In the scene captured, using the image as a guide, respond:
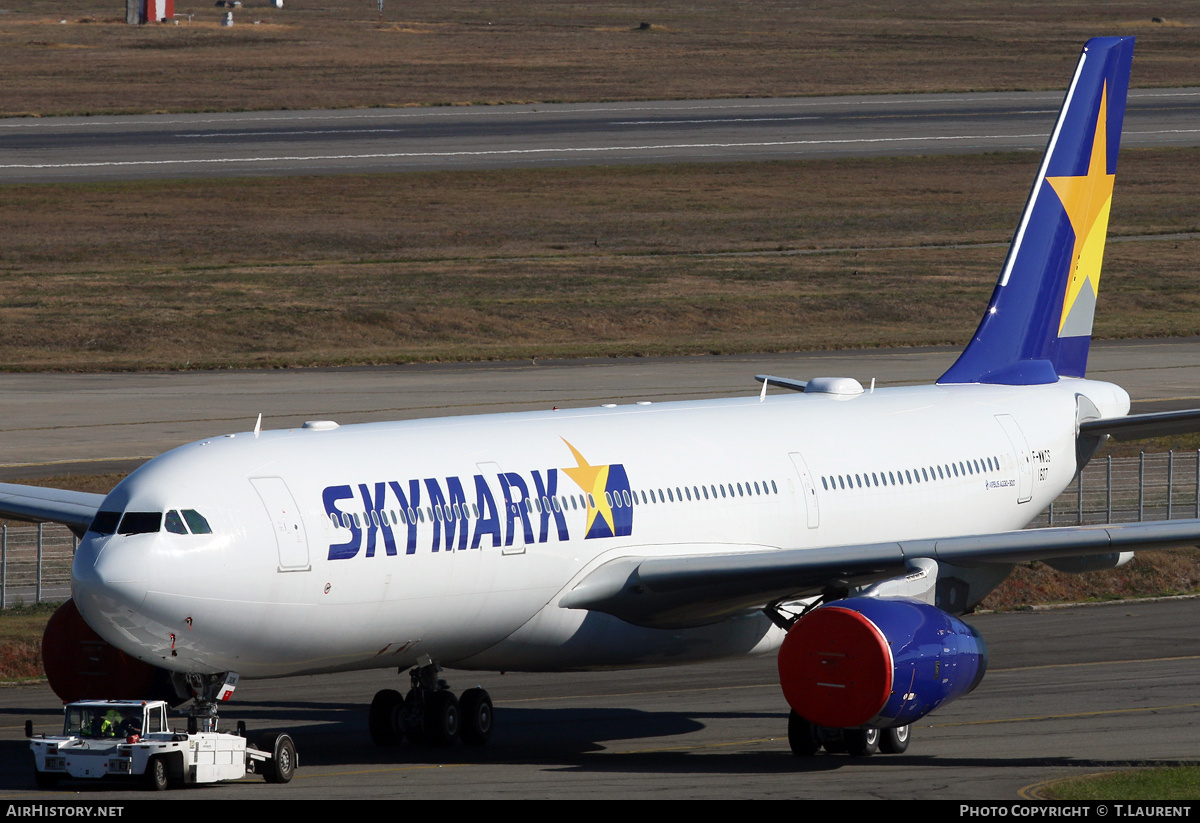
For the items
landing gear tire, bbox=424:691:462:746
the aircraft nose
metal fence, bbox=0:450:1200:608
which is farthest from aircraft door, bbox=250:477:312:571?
metal fence, bbox=0:450:1200:608

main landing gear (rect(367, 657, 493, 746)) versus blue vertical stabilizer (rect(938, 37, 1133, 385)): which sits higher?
blue vertical stabilizer (rect(938, 37, 1133, 385))

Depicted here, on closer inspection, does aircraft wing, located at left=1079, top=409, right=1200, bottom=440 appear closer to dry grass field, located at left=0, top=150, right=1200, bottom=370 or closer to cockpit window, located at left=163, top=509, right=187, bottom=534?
cockpit window, located at left=163, top=509, right=187, bottom=534

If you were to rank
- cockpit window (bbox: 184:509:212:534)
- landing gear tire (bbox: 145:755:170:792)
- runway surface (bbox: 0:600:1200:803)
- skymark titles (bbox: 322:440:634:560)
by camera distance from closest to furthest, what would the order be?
1. landing gear tire (bbox: 145:755:170:792)
2. cockpit window (bbox: 184:509:212:534)
3. runway surface (bbox: 0:600:1200:803)
4. skymark titles (bbox: 322:440:634:560)

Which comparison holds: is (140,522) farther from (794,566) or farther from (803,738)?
(803,738)

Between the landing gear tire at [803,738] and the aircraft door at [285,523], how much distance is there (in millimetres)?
7902

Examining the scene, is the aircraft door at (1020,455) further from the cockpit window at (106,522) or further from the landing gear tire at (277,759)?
the cockpit window at (106,522)

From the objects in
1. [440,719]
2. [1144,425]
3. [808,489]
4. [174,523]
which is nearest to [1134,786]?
[808,489]

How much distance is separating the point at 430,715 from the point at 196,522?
632 centimetres

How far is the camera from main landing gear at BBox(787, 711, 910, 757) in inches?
1157

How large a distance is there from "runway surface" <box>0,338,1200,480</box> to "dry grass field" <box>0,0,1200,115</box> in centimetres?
7147

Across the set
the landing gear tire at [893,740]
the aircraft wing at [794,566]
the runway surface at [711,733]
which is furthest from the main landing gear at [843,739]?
the aircraft wing at [794,566]

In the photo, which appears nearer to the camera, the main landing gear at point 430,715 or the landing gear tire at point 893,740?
the landing gear tire at point 893,740

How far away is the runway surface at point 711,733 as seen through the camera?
86.7ft
